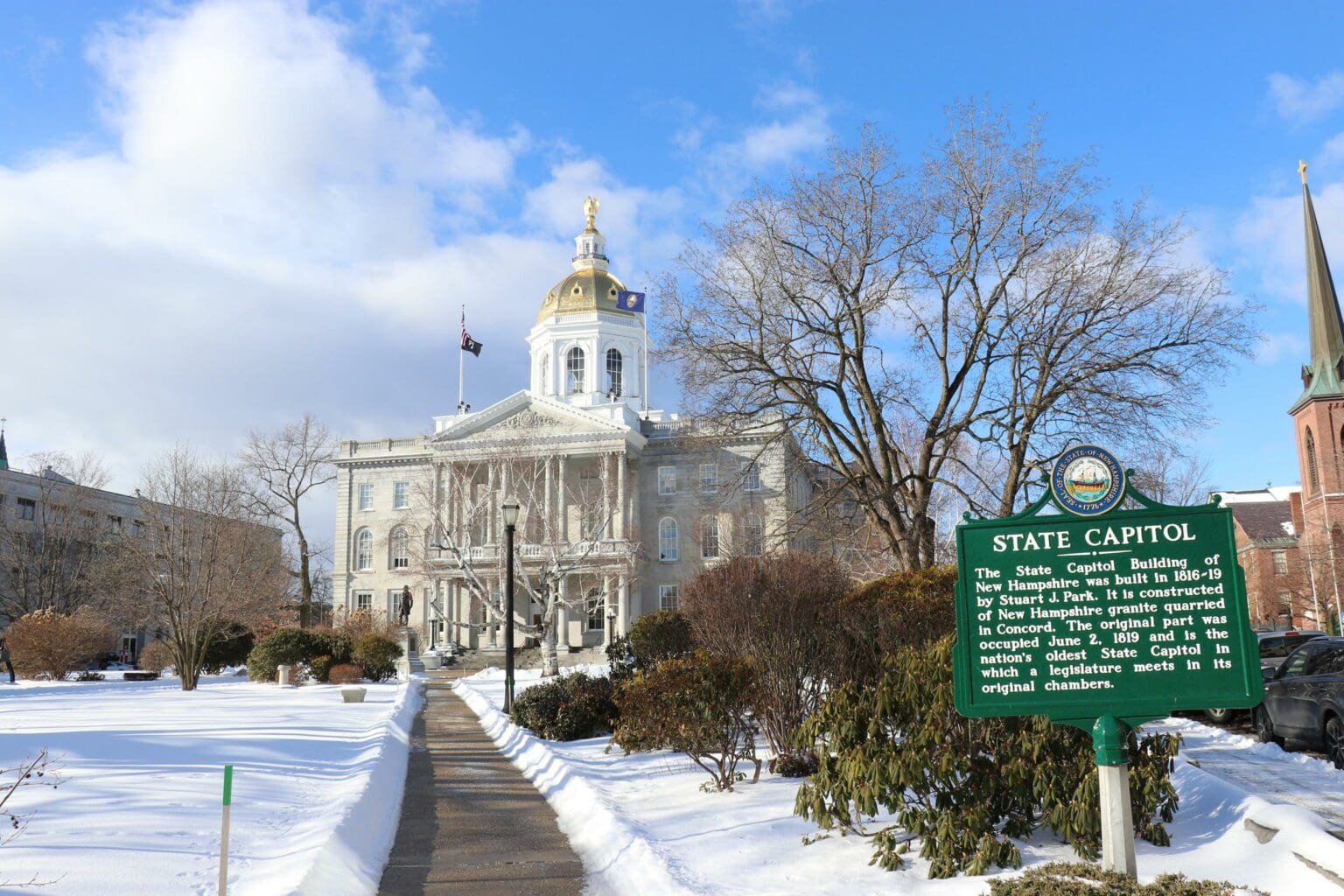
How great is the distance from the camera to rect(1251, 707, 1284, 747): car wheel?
1506 cm

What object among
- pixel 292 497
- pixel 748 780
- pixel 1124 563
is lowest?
pixel 748 780

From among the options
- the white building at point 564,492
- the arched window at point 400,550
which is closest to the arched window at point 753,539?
the white building at point 564,492

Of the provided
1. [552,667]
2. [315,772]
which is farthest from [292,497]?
[315,772]

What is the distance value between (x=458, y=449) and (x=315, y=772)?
171ft

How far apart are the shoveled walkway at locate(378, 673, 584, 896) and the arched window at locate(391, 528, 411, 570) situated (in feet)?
175

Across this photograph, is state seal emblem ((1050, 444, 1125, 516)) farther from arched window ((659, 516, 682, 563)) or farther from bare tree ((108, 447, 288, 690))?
arched window ((659, 516, 682, 563))

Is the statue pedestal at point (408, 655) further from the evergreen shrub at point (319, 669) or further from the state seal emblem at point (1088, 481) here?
the state seal emblem at point (1088, 481)

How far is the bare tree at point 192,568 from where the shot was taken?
3531 cm

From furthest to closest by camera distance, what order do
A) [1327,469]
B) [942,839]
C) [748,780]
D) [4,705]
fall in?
[1327,469] < [4,705] < [748,780] < [942,839]

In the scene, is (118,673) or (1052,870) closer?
(1052,870)

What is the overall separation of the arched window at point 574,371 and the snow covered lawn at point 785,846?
204 ft

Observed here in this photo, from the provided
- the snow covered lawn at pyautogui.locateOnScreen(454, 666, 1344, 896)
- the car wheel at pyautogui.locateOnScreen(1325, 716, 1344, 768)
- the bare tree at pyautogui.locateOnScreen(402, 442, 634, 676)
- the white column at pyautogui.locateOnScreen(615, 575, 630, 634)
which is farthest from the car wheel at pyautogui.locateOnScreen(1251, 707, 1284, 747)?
the white column at pyautogui.locateOnScreen(615, 575, 630, 634)

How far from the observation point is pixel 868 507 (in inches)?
858

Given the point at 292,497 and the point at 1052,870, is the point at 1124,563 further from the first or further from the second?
the point at 292,497
